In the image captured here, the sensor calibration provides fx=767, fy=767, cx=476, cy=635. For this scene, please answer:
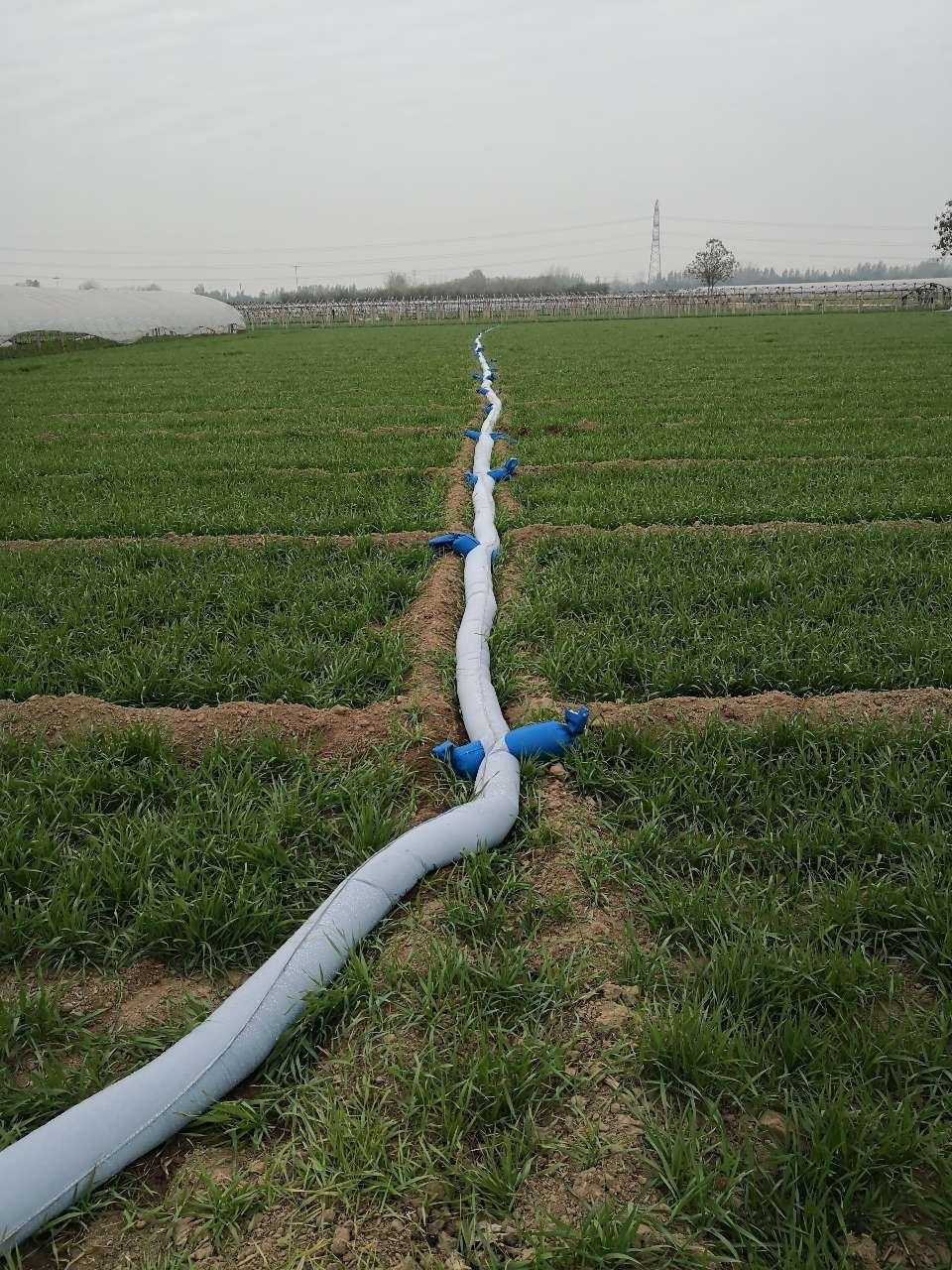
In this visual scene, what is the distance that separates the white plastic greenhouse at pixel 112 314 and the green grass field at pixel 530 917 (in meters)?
23.7

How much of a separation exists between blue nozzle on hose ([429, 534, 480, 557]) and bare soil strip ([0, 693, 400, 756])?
1677 mm

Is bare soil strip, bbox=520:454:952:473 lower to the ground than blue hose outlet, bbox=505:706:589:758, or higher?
higher

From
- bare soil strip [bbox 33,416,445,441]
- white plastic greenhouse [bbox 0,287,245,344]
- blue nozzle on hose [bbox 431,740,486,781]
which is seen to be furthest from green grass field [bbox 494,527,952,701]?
white plastic greenhouse [bbox 0,287,245,344]

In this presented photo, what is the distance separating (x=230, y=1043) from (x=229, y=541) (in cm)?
350

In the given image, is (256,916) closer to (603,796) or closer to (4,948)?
(4,948)

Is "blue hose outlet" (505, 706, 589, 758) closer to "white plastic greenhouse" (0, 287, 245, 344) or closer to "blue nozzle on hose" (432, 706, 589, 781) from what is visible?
"blue nozzle on hose" (432, 706, 589, 781)

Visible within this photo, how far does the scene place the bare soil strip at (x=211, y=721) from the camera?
8.36 ft

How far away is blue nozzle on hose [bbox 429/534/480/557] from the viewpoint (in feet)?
13.9

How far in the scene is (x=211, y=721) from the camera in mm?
2633

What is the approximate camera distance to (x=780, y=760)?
2.35m

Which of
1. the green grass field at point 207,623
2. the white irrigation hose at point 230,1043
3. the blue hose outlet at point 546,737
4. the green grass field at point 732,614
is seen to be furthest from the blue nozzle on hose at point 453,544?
the white irrigation hose at point 230,1043

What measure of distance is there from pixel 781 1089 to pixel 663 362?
14.7 metres

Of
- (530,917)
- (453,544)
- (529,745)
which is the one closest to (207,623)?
(453,544)

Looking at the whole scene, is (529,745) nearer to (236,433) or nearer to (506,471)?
(506,471)
